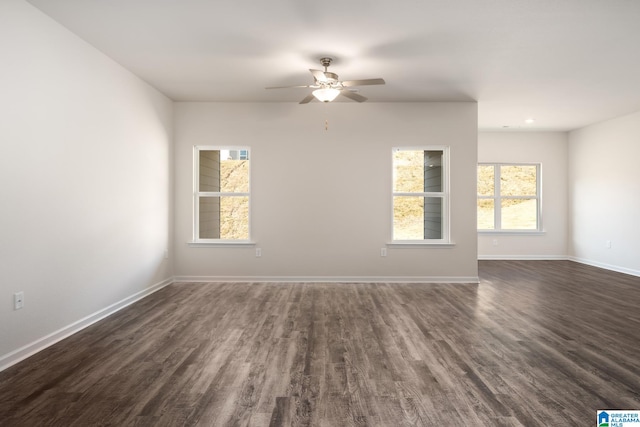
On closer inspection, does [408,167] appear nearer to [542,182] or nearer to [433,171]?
[433,171]

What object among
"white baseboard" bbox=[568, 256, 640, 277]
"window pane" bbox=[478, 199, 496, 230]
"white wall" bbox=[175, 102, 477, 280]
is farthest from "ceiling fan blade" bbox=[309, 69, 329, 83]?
"white baseboard" bbox=[568, 256, 640, 277]

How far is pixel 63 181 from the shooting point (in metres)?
3.03

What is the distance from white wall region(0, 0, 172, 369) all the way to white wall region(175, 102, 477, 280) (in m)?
0.94

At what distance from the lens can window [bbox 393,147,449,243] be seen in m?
5.37

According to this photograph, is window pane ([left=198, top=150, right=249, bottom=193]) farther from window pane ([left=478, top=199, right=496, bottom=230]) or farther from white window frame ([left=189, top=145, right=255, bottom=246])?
window pane ([left=478, top=199, right=496, bottom=230])

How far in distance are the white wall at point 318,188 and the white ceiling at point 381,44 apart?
420 millimetres

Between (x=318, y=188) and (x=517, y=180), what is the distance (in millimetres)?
5003

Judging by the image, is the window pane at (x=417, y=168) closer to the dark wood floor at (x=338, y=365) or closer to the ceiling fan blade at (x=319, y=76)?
the dark wood floor at (x=338, y=365)

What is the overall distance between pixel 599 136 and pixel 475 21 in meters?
5.47

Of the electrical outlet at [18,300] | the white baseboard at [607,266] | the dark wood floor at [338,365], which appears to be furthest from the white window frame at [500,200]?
the electrical outlet at [18,300]

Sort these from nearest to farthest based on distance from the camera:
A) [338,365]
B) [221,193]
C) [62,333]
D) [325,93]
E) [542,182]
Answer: [338,365], [62,333], [325,93], [221,193], [542,182]

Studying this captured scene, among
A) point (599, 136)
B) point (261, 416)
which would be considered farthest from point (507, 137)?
point (261, 416)

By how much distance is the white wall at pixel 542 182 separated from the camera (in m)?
7.49

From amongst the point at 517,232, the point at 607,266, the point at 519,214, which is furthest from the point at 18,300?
the point at 607,266
